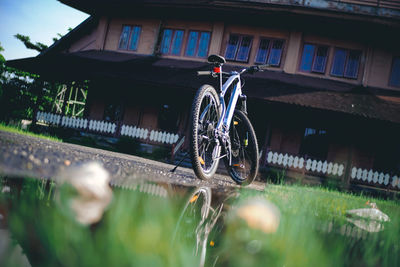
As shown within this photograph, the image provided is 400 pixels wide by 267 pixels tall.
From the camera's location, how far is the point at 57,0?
1556cm

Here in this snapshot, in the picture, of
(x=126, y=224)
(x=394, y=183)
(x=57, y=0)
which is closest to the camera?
(x=126, y=224)

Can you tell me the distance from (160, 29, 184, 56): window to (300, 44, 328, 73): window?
6.62m

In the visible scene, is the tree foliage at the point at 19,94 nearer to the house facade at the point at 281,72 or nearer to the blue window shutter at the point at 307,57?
the house facade at the point at 281,72

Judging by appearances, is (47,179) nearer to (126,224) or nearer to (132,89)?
(126,224)

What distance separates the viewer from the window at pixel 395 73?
1207cm

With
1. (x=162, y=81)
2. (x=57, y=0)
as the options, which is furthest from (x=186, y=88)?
(x=57, y=0)

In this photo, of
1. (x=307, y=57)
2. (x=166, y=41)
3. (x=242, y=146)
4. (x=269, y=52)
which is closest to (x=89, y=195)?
(x=242, y=146)

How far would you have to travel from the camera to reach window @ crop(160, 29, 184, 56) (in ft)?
46.5

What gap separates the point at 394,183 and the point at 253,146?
33.9ft

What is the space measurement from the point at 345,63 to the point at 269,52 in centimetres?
367

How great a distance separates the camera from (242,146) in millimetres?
3648

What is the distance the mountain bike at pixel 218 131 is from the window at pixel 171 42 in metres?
11.4

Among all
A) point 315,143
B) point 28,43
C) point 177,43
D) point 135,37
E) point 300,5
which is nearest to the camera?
point 300,5

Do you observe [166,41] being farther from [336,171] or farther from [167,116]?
[336,171]
